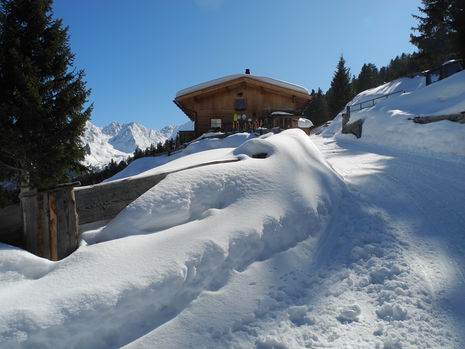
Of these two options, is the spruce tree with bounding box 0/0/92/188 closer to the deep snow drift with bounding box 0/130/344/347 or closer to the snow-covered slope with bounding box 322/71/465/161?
the deep snow drift with bounding box 0/130/344/347

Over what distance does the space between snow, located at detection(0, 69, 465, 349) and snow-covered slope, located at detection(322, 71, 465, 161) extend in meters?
5.88

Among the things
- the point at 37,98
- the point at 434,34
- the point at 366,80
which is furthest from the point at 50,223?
the point at 366,80

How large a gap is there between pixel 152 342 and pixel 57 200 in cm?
232

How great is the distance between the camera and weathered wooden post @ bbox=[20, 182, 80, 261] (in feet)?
10.9

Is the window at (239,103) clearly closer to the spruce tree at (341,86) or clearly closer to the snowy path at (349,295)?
the snowy path at (349,295)

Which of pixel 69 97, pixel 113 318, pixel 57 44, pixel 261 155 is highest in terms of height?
pixel 57 44

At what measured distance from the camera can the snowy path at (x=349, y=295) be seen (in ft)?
7.44

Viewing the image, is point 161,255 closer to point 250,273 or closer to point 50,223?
point 250,273

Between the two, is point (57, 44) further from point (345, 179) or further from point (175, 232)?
point (345, 179)

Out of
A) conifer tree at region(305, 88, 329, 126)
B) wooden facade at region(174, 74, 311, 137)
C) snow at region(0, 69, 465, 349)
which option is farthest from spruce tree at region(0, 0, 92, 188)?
conifer tree at region(305, 88, 329, 126)

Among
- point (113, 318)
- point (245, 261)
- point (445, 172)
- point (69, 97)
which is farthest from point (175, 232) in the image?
point (445, 172)

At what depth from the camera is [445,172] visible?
22.6ft

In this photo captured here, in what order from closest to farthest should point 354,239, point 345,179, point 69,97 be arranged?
Result: point 354,239 → point 69,97 → point 345,179

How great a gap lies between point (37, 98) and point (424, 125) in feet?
44.5
